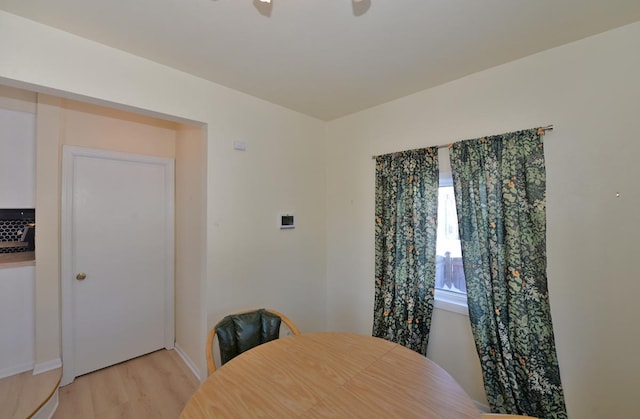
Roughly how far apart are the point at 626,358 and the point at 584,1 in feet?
6.08

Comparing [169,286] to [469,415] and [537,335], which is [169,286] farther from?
[537,335]

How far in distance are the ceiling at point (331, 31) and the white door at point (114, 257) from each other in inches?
55.1

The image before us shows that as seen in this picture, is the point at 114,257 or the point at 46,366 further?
the point at 114,257

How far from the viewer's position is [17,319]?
2.15 m

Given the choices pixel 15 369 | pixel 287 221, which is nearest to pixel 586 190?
pixel 287 221

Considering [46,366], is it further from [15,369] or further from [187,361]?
[187,361]

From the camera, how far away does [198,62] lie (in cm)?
177

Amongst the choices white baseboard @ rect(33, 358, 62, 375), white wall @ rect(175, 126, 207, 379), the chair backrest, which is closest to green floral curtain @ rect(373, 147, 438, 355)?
the chair backrest

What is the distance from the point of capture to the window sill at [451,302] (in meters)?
1.97

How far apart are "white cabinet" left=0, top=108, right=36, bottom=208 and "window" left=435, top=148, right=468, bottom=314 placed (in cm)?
354

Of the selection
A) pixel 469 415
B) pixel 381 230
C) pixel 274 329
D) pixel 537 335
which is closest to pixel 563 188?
pixel 537 335

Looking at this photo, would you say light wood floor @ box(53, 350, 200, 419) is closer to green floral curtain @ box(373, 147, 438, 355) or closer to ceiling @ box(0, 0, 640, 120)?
green floral curtain @ box(373, 147, 438, 355)

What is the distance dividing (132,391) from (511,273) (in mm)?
3108

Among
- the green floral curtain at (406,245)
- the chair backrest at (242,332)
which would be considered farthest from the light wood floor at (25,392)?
the green floral curtain at (406,245)
